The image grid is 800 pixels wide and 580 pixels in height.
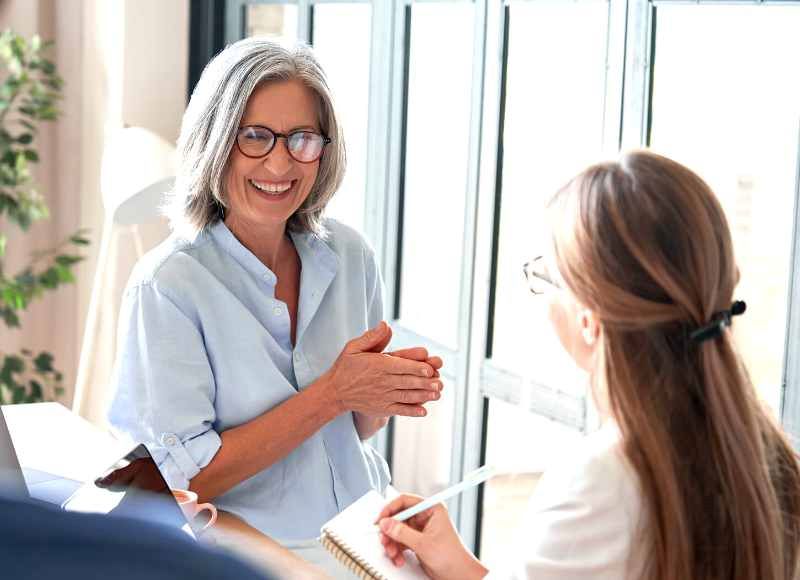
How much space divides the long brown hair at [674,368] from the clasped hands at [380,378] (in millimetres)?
700

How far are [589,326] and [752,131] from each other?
1.10 meters

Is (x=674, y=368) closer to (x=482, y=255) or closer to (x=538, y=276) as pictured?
(x=538, y=276)

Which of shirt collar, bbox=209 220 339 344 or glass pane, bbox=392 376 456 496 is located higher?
shirt collar, bbox=209 220 339 344

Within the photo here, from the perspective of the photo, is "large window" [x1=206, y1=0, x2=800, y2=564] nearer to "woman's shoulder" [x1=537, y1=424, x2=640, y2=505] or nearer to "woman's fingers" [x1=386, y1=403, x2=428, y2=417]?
"woman's fingers" [x1=386, y1=403, x2=428, y2=417]

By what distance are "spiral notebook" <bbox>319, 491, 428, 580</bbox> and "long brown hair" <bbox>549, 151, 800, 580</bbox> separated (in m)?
0.37

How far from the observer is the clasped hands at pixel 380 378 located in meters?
1.72

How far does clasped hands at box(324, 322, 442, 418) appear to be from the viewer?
1723mm

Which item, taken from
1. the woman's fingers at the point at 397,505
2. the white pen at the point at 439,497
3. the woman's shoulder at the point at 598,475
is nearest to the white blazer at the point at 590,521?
the woman's shoulder at the point at 598,475

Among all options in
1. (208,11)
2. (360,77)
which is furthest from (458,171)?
(208,11)

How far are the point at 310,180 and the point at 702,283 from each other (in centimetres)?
96

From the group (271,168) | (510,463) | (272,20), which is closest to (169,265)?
(271,168)

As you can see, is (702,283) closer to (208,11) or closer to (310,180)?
(310,180)

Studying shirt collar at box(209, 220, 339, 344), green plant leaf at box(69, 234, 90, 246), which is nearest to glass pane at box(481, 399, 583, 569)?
shirt collar at box(209, 220, 339, 344)

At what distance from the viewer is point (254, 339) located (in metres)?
1.78
